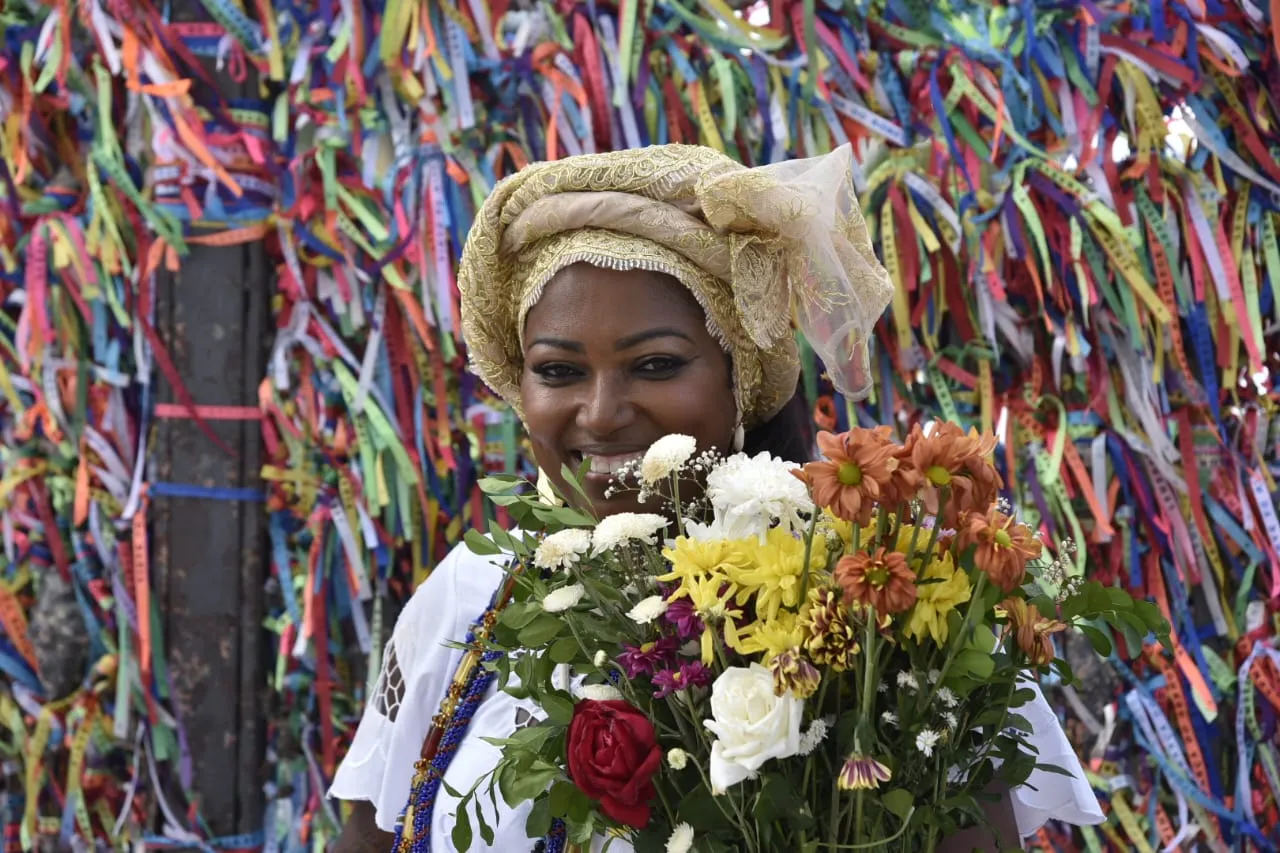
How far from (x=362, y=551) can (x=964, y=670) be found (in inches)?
57.2

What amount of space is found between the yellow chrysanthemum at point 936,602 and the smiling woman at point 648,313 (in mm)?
416

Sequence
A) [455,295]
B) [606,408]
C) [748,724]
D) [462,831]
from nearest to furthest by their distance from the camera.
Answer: [748,724] → [462,831] → [606,408] → [455,295]

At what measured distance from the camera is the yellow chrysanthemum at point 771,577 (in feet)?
2.93

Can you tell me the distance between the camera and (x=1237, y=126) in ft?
6.63

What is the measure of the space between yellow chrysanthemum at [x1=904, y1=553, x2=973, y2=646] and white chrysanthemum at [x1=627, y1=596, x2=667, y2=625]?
0.59 ft

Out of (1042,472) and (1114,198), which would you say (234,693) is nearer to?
(1042,472)

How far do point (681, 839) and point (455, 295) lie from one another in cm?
132

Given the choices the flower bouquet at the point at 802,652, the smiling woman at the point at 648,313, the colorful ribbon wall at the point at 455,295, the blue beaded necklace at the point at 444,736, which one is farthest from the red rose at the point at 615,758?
the colorful ribbon wall at the point at 455,295

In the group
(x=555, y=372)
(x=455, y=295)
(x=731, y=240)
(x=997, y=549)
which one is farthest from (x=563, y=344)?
(x=455, y=295)

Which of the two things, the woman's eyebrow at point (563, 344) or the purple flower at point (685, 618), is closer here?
the purple flower at point (685, 618)

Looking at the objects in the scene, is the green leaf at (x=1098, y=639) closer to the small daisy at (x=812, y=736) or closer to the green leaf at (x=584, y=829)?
the small daisy at (x=812, y=736)

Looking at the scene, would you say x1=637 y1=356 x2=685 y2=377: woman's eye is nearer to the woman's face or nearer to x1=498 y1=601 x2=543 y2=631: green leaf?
the woman's face

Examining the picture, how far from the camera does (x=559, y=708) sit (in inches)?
39.4

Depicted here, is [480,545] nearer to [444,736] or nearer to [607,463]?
[607,463]
